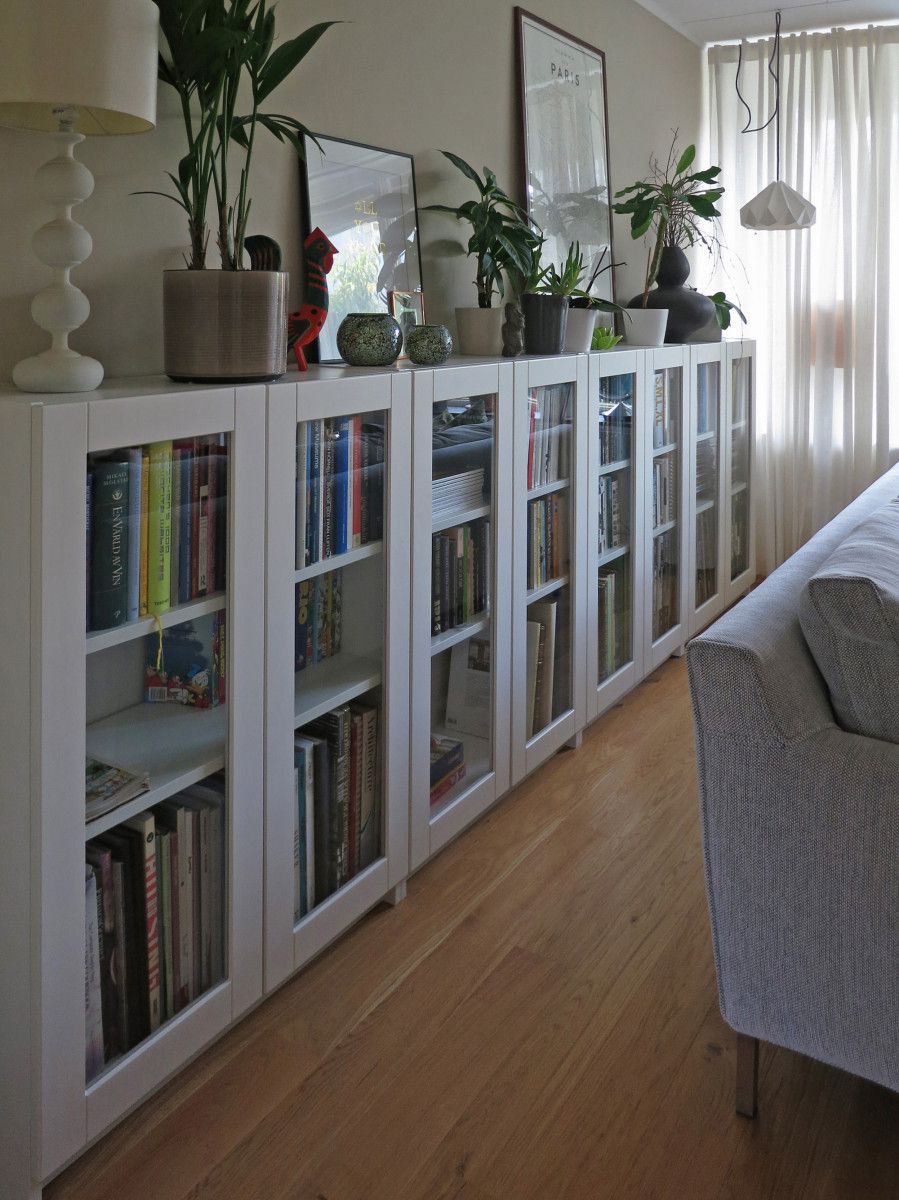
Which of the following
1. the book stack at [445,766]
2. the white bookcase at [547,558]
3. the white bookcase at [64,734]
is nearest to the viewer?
the white bookcase at [64,734]

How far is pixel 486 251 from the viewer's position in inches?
111

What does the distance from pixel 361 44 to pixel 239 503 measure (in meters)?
1.37

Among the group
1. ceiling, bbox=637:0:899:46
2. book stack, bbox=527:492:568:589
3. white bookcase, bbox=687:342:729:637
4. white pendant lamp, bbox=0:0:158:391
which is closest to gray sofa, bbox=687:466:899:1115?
white pendant lamp, bbox=0:0:158:391

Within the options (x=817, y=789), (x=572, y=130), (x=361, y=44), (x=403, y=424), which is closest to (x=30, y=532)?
(x=403, y=424)

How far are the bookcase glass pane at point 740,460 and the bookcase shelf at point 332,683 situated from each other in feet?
8.19

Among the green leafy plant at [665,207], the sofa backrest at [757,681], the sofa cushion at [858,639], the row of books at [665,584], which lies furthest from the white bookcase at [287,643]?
the sofa cushion at [858,639]

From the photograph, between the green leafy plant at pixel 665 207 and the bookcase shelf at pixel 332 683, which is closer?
the bookcase shelf at pixel 332 683

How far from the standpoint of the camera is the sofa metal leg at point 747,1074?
1.62 m

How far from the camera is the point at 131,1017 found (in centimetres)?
161

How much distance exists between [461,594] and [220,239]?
0.91 metres

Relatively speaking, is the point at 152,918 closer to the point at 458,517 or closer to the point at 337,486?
the point at 337,486

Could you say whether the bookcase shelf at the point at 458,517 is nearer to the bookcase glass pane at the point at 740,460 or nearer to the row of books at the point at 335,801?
the row of books at the point at 335,801

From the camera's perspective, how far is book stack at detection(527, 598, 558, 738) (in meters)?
2.72

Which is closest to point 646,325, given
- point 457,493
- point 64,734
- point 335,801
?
point 457,493
